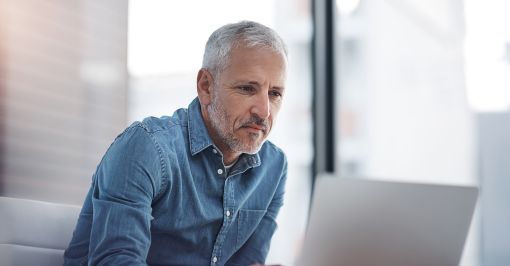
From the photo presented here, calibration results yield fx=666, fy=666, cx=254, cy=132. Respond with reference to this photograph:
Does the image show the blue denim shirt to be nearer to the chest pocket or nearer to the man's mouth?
the chest pocket

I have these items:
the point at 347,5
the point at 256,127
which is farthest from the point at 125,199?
the point at 347,5

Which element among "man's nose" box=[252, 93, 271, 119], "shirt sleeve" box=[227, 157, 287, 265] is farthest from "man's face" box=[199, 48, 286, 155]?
"shirt sleeve" box=[227, 157, 287, 265]

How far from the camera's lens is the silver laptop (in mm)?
1492

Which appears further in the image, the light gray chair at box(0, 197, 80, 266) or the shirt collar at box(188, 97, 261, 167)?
the shirt collar at box(188, 97, 261, 167)

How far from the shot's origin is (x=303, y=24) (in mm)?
3324

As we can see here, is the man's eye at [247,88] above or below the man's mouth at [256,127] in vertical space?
above

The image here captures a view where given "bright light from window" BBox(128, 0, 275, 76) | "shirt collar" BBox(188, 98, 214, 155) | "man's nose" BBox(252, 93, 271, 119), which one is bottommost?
"shirt collar" BBox(188, 98, 214, 155)

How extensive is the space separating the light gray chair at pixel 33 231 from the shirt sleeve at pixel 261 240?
1.64ft

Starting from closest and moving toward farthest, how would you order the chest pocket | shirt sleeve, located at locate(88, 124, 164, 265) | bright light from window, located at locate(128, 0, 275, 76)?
shirt sleeve, located at locate(88, 124, 164, 265) → the chest pocket → bright light from window, located at locate(128, 0, 275, 76)

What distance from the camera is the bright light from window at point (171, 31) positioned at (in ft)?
7.83

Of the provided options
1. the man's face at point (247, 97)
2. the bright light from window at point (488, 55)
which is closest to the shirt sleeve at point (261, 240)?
the man's face at point (247, 97)

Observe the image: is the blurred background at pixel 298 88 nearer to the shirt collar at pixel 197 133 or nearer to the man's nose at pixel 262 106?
the shirt collar at pixel 197 133

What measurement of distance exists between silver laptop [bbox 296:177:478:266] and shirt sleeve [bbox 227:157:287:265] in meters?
0.21

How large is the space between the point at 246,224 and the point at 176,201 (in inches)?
11.7
